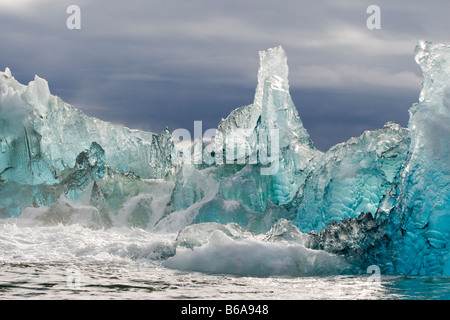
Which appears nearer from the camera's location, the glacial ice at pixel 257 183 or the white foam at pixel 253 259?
the white foam at pixel 253 259

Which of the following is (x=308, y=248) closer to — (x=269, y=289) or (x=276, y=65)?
(x=269, y=289)

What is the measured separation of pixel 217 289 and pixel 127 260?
3.94 meters

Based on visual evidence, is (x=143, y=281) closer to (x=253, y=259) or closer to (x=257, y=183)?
(x=253, y=259)

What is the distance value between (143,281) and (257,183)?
9607mm

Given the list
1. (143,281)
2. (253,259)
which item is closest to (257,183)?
(253,259)

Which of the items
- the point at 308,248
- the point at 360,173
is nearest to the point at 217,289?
the point at 308,248

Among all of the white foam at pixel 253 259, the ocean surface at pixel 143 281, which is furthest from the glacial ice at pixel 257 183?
the ocean surface at pixel 143 281

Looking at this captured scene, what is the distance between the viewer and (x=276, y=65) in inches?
896

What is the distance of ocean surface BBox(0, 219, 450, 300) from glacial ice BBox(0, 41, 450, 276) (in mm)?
646

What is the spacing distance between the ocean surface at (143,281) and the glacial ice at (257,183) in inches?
25.5

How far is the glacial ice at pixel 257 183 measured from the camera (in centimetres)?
1192

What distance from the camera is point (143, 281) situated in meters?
10.2

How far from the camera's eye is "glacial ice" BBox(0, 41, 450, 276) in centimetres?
1192

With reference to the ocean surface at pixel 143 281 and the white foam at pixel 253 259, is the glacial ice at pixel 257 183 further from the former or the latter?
the ocean surface at pixel 143 281
